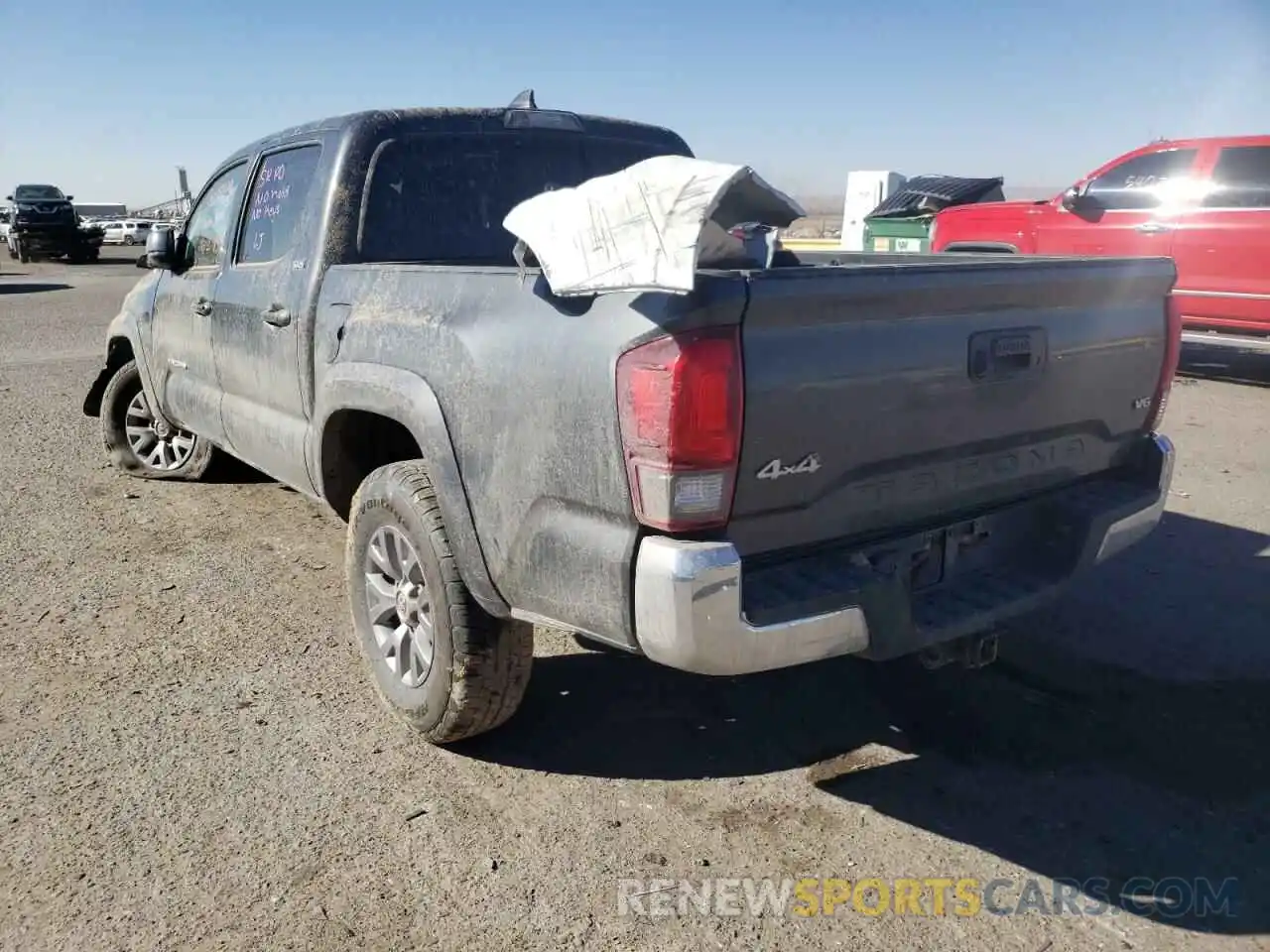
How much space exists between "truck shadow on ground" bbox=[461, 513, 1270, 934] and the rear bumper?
57 cm

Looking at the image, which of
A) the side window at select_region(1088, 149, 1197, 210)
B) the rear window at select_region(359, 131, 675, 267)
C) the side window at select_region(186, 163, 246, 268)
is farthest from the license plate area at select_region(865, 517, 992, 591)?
the side window at select_region(1088, 149, 1197, 210)

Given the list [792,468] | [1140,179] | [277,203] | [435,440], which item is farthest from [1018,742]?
[1140,179]

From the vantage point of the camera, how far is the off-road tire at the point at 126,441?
613cm

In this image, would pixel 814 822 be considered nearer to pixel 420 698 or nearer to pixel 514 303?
pixel 420 698

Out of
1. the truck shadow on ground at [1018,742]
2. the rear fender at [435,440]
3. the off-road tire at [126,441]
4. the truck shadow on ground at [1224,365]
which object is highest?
the rear fender at [435,440]

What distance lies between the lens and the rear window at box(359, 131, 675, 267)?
3.87 meters

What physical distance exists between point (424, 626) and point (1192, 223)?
355 inches

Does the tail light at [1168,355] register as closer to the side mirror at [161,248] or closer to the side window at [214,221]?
the side window at [214,221]

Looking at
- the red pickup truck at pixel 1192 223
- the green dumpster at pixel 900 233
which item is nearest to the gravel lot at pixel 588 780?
the red pickup truck at pixel 1192 223

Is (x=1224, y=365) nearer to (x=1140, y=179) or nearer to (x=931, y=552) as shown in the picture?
(x=1140, y=179)

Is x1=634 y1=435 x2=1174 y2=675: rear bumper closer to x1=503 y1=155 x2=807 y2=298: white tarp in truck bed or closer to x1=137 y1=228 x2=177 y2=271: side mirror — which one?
x1=503 y1=155 x2=807 y2=298: white tarp in truck bed

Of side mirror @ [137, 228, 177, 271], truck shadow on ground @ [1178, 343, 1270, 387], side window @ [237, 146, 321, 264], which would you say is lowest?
truck shadow on ground @ [1178, 343, 1270, 387]

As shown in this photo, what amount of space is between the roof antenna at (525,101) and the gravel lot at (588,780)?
2271 millimetres

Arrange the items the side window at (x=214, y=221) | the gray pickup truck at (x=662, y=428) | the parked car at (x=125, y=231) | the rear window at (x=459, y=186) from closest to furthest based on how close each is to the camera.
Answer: the gray pickup truck at (x=662, y=428) < the rear window at (x=459, y=186) < the side window at (x=214, y=221) < the parked car at (x=125, y=231)
